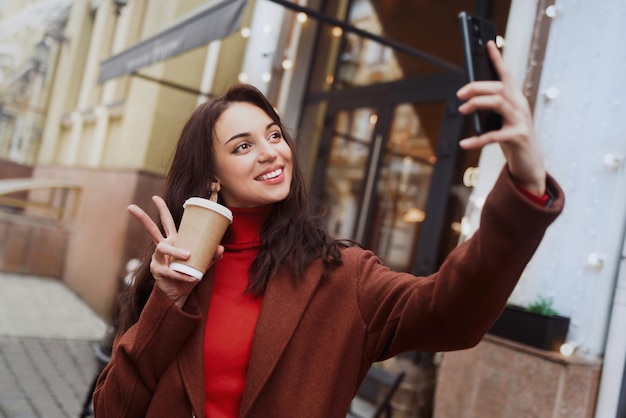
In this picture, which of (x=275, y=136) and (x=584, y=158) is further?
(x=584, y=158)

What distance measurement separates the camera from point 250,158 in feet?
5.99

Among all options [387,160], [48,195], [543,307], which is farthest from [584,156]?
[48,195]

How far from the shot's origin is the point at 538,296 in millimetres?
3443

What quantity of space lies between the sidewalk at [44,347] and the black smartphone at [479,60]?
4.22 metres

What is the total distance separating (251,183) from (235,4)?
8.60ft

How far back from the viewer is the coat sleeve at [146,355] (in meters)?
1.64

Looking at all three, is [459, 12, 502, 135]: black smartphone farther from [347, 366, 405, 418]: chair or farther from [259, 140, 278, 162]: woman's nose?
[347, 366, 405, 418]: chair

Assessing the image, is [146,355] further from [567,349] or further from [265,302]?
[567,349]

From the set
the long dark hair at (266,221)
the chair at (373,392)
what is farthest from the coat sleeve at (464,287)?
the chair at (373,392)

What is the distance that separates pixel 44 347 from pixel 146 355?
5007 millimetres

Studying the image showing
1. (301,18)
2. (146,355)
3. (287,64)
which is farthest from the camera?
(287,64)

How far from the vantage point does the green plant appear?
3.30m

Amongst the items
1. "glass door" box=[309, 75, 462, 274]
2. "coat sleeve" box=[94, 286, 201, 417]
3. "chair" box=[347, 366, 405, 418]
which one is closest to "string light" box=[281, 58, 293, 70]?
"glass door" box=[309, 75, 462, 274]

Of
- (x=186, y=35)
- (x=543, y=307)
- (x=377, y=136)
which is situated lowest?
(x=543, y=307)
